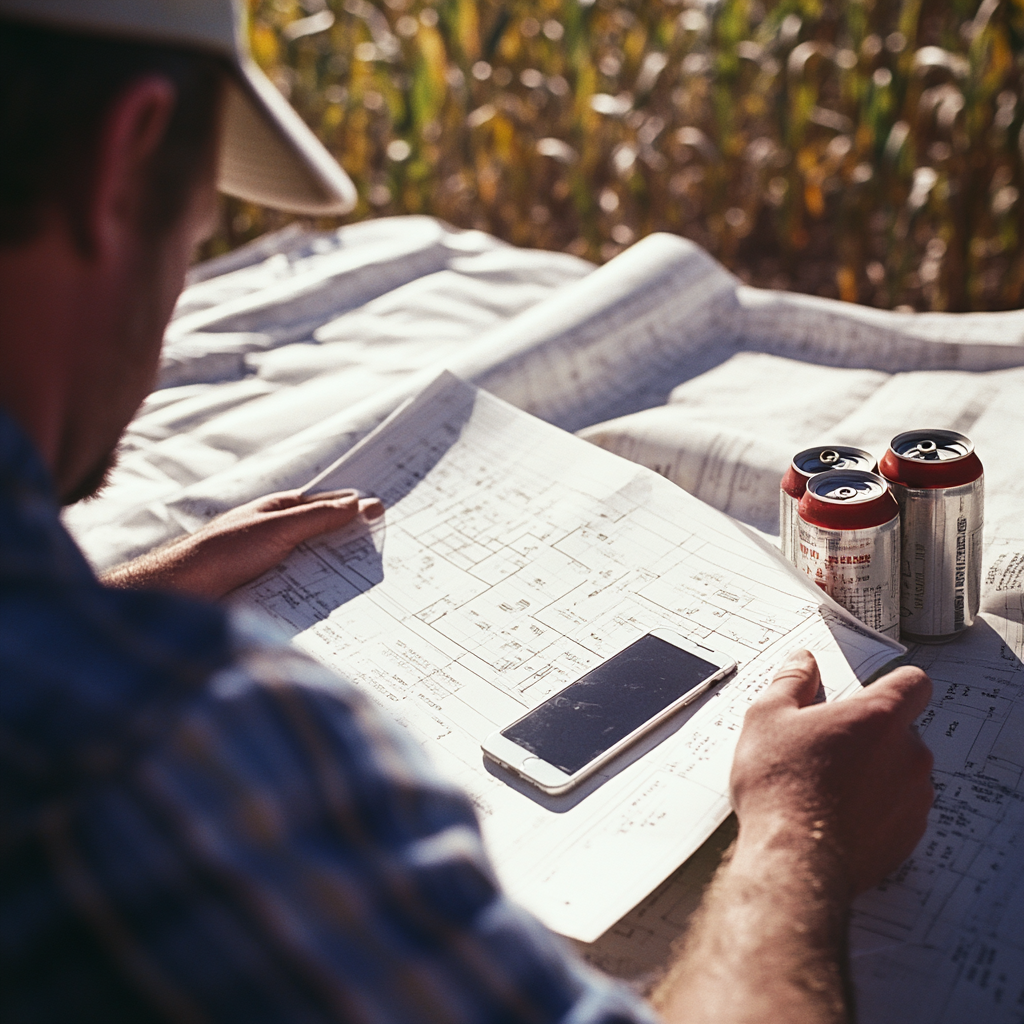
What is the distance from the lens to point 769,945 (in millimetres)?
604

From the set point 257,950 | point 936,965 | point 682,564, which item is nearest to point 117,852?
point 257,950

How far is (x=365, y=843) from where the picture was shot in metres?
0.40

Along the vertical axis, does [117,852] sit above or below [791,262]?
above

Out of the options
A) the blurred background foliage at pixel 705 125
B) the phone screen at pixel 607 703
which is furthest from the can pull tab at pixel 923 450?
the blurred background foliage at pixel 705 125

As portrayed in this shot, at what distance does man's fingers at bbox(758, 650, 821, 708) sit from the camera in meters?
0.77

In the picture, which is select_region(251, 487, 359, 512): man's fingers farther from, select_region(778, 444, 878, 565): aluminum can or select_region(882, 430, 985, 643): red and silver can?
select_region(882, 430, 985, 643): red and silver can

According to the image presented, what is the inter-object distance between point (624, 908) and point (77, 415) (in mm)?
465

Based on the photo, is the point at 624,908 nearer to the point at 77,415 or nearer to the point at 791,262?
the point at 77,415

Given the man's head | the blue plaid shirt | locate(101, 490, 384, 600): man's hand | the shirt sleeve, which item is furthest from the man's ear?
locate(101, 490, 384, 600): man's hand

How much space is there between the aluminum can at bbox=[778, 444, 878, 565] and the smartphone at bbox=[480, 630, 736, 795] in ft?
0.49

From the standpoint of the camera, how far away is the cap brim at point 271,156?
1.81ft

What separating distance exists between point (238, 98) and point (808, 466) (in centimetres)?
59

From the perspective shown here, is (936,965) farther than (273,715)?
Yes

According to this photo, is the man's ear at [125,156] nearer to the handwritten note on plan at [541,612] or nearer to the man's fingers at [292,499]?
the handwritten note on plan at [541,612]
